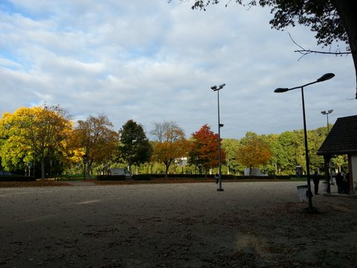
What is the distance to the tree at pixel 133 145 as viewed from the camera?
48.7 meters

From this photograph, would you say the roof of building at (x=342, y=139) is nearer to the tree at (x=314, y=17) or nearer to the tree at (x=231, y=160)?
the tree at (x=314, y=17)

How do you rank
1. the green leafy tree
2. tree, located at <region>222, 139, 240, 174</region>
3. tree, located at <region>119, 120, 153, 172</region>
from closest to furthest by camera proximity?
tree, located at <region>119, 120, 153, 172</region>, the green leafy tree, tree, located at <region>222, 139, 240, 174</region>

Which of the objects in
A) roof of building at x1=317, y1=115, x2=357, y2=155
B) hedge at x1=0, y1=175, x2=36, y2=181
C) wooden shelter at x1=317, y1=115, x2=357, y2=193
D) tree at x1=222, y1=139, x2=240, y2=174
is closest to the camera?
wooden shelter at x1=317, y1=115, x2=357, y2=193

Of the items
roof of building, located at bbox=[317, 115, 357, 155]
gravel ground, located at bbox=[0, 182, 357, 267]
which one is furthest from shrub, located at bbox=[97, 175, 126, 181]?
gravel ground, located at bbox=[0, 182, 357, 267]

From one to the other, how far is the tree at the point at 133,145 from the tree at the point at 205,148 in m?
7.82

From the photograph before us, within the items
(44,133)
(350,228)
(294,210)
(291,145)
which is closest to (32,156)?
(44,133)

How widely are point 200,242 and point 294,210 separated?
23.3 ft

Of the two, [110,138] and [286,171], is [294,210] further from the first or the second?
[286,171]

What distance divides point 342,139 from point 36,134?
34.4 m

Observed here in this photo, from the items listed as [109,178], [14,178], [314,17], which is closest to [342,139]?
[314,17]

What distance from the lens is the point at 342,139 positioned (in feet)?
71.2

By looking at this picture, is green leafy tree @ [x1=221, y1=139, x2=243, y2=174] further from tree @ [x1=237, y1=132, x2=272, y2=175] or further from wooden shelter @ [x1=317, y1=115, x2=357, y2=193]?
wooden shelter @ [x1=317, y1=115, x2=357, y2=193]

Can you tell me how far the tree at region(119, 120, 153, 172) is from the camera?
48.7 m

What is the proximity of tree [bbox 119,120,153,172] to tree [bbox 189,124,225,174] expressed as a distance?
782 centimetres
